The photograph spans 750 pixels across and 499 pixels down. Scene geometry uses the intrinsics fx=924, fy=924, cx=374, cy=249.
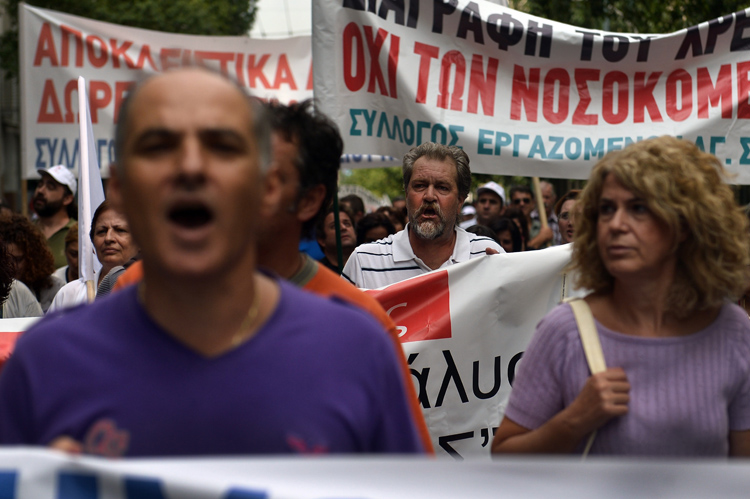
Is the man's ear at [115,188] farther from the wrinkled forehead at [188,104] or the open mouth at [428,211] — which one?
the open mouth at [428,211]

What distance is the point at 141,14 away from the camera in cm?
2388

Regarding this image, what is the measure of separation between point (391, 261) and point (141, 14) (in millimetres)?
21268

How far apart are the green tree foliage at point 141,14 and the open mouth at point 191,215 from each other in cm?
2301

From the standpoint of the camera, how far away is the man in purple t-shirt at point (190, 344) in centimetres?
151

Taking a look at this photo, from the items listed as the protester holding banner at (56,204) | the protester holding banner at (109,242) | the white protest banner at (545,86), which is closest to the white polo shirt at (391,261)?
the white protest banner at (545,86)

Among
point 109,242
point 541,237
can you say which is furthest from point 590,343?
point 541,237

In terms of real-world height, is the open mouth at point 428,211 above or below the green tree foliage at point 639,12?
below

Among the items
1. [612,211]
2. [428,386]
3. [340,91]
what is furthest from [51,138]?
[612,211]

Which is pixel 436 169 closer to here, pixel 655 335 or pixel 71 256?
pixel 655 335

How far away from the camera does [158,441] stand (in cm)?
153

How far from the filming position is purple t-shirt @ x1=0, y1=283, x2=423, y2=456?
1517 millimetres

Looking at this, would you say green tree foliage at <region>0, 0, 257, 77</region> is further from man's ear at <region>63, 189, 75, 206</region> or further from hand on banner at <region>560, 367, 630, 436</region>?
hand on banner at <region>560, 367, 630, 436</region>

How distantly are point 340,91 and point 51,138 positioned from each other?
496 cm

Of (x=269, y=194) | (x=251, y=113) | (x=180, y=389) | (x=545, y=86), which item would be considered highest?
(x=545, y=86)
